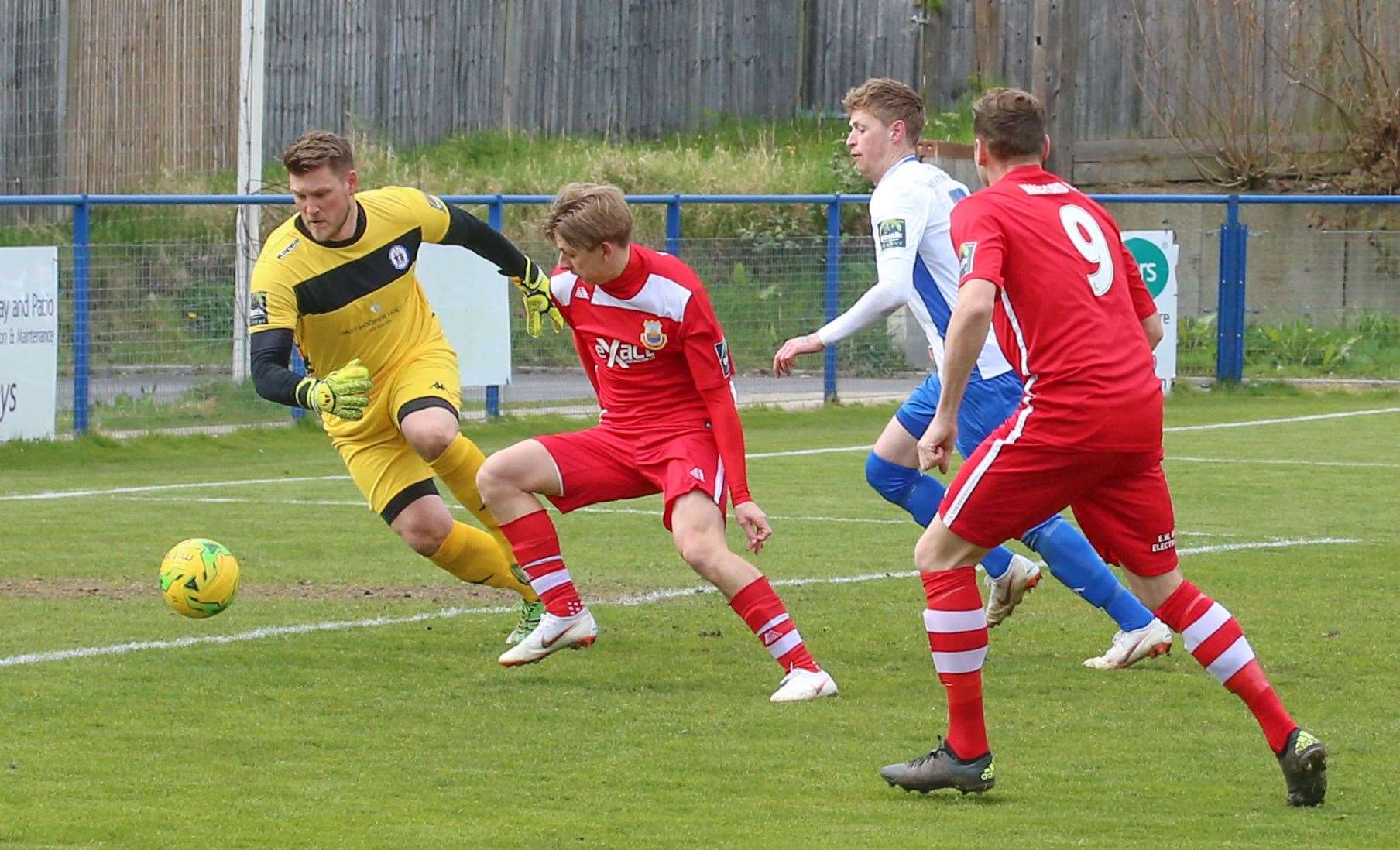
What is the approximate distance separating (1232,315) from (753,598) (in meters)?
14.2

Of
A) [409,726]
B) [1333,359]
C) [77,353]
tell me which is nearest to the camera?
[409,726]

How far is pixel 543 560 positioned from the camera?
719 cm

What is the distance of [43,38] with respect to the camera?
21.5 m

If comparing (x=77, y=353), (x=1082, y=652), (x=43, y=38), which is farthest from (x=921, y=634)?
(x=43, y=38)

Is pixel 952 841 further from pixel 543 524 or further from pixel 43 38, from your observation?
pixel 43 38

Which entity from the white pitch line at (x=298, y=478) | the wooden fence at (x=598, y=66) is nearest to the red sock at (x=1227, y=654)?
the white pitch line at (x=298, y=478)

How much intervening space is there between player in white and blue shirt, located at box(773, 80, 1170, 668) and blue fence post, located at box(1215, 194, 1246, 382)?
12.8m

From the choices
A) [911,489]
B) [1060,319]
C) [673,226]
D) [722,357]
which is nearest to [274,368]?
[722,357]

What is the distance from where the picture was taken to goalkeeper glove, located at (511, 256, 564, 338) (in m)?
7.69

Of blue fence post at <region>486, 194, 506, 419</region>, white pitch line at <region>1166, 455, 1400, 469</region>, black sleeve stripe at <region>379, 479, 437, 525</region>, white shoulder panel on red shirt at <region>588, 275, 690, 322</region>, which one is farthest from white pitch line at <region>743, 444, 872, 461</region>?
white shoulder panel on red shirt at <region>588, 275, 690, 322</region>

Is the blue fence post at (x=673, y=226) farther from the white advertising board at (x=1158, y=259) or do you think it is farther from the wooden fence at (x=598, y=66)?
the wooden fence at (x=598, y=66)

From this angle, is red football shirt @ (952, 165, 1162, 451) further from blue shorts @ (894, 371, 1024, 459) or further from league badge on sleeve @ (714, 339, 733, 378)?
blue shorts @ (894, 371, 1024, 459)

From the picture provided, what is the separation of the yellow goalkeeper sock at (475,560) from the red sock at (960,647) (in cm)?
254

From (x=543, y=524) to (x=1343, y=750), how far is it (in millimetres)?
2759
